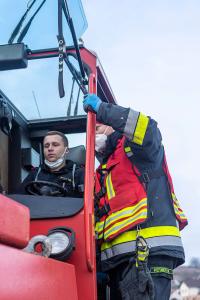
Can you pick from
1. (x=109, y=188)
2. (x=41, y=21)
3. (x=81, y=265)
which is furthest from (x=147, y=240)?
(x=41, y=21)

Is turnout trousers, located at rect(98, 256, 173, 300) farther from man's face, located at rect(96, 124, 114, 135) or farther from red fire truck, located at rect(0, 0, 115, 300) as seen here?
man's face, located at rect(96, 124, 114, 135)

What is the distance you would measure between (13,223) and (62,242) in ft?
2.52

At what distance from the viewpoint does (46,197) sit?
236cm

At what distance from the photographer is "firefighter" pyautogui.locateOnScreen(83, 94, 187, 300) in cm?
254

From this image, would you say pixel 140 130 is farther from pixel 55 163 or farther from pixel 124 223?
pixel 55 163

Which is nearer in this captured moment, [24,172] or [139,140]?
[139,140]

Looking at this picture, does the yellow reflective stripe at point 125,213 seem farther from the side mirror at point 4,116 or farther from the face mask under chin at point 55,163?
the side mirror at point 4,116

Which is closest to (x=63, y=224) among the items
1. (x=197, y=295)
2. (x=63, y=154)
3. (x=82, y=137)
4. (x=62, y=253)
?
(x=62, y=253)

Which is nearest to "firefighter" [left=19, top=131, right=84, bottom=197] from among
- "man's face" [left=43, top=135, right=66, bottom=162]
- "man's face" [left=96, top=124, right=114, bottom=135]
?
"man's face" [left=43, top=135, right=66, bottom=162]

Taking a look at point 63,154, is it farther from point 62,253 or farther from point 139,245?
point 62,253

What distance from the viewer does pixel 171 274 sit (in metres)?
2.62

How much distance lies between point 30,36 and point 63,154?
2.59 ft

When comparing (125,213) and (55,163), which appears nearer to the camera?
(125,213)

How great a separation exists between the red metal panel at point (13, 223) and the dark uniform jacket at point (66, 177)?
141 cm
